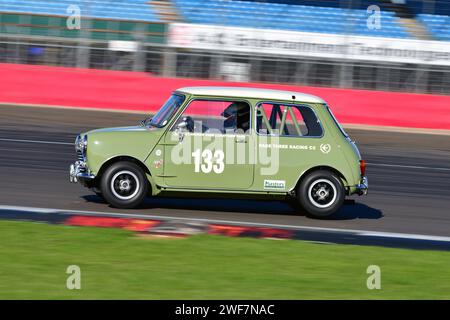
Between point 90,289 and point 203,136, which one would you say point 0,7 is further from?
point 90,289

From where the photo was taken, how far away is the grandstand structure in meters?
21.7

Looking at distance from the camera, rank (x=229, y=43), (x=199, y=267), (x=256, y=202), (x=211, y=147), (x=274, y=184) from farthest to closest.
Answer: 1. (x=229, y=43)
2. (x=256, y=202)
3. (x=274, y=184)
4. (x=211, y=147)
5. (x=199, y=267)

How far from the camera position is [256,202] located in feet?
37.3

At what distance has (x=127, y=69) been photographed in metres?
21.7

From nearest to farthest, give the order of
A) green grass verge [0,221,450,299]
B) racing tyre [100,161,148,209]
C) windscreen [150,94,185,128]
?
green grass verge [0,221,450,299] → racing tyre [100,161,148,209] → windscreen [150,94,185,128]

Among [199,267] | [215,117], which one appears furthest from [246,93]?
[199,267]

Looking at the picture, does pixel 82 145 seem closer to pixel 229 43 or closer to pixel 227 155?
pixel 227 155

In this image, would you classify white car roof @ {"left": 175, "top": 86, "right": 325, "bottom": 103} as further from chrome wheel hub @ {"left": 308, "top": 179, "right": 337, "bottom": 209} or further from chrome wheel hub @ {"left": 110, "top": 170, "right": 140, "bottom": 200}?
chrome wheel hub @ {"left": 110, "top": 170, "right": 140, "bottom": 200}

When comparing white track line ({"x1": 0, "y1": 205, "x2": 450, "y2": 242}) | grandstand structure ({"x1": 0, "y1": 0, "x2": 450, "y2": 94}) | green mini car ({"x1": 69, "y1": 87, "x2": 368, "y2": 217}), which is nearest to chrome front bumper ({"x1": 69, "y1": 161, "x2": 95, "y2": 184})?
green mini car ({"x1": 69, "y1": 87, "x2": 368, "y2": 217})

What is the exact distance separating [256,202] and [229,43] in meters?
12.1

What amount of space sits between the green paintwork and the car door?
12 mm

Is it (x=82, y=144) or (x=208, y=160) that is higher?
(x=82, y=144)

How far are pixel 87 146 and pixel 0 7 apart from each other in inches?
635

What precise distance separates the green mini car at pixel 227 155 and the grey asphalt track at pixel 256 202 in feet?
1.15
